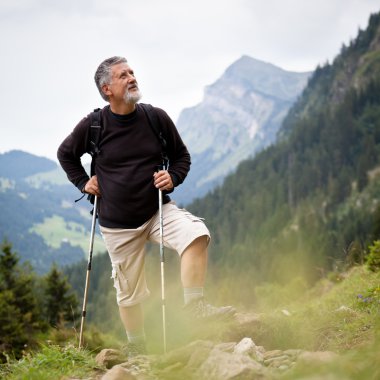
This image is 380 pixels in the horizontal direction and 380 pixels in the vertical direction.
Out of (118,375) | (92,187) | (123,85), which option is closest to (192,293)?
(92,187)

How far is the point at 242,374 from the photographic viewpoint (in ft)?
12.3

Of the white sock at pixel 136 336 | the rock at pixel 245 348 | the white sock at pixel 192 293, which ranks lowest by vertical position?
the white sock at pixel 136 336

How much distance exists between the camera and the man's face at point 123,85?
20.6 ft

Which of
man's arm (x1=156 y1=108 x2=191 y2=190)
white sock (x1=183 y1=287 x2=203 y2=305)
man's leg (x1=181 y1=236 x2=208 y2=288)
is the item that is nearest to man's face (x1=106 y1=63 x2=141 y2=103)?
man's arm (x1=156 y1=108 x2=191 y2=190)

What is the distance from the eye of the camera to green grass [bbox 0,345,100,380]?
4316mm

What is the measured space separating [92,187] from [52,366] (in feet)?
8.80

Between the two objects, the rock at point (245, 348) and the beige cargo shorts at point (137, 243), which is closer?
the rock at point (245, 348)

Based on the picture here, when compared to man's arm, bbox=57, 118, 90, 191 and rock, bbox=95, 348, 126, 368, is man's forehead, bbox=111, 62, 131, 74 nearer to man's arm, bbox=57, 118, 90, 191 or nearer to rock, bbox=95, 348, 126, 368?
man's arm, bbox=57, 118, 90, 191

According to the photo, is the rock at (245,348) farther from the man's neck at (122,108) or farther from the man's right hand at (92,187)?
the man's neck at (122,108)

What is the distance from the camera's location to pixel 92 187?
674cm

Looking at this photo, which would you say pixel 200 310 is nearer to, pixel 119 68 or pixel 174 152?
pixel 174 152

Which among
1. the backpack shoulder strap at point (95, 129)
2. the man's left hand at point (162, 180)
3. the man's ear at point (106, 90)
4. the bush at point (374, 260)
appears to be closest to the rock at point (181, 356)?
the man's left hand at point (162, 180)

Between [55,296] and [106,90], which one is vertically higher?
[106,90]

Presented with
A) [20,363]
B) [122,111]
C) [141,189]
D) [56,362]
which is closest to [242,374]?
[56,362]
